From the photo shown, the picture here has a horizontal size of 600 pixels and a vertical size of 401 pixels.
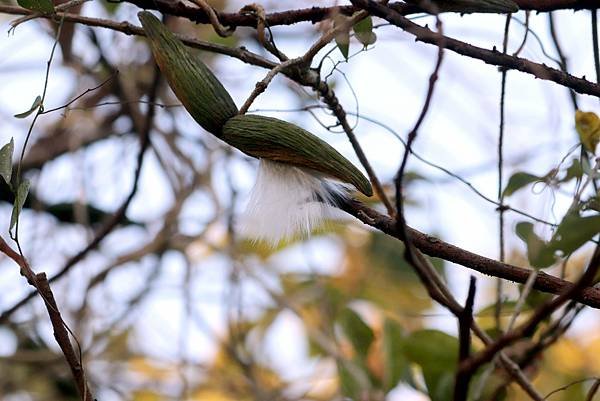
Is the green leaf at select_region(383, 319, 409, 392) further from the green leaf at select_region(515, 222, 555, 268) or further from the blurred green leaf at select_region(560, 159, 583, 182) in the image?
the green leaf at select_region(515, 222, 555, 268)

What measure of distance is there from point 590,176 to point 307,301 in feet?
3.49

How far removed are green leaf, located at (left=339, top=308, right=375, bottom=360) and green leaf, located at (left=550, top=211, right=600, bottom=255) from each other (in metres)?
0.52

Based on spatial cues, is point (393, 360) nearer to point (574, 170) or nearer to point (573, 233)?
point (574, 170)

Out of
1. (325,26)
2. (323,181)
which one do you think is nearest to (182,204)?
(325,26)

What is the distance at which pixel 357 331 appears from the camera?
3.40 ft

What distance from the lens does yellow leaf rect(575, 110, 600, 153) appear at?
2.05ft

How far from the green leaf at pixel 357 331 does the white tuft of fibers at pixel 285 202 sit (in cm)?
40

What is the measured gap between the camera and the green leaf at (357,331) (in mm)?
1026

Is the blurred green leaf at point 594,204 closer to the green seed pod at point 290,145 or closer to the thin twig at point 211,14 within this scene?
the green seed pod at point 290,145

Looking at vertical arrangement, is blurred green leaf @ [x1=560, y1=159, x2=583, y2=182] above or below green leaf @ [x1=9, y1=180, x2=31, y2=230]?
above

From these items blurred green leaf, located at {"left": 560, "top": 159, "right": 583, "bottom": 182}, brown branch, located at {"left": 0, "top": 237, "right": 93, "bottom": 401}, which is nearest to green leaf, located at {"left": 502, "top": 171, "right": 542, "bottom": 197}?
blurred green leaf, located at {"left": 560, "top": 159, "right": 583, "bottom": 182}

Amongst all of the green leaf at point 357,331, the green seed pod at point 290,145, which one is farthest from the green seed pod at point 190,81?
the green leaf at point 357,331

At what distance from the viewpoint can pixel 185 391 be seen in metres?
1.36

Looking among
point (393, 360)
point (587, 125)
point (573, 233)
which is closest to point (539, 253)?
point (573, 233)
